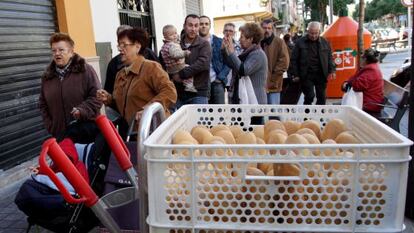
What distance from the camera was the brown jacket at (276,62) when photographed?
6801 mm

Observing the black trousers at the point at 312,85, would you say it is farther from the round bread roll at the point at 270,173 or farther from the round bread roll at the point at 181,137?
the round bread roll at the point at 270,173

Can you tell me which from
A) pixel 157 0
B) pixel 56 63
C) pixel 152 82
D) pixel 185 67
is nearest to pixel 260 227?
pixel 152 82

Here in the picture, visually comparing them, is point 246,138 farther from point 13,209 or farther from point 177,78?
point 13,209

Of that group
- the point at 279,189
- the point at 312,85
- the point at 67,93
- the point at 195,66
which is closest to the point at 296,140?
the point at 279,189

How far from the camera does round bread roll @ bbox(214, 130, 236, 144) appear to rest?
6.07 ft

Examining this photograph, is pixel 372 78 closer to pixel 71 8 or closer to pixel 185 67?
pixel 185 67

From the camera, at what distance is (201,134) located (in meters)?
1.90

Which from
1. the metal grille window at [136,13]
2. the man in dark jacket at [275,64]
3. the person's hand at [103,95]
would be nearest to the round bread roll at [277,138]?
the person's hand at [103,95]

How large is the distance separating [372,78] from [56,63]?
4.04m

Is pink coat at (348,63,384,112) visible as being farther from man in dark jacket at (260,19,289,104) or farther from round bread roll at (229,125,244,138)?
round bread roll at (229,125,244,138)

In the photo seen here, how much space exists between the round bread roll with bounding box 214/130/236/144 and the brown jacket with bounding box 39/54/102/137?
220 cm

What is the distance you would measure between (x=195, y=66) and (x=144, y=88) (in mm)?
1616

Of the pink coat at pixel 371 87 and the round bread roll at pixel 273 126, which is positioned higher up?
the round bread roll at pixel 273 126

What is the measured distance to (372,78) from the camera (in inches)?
229
